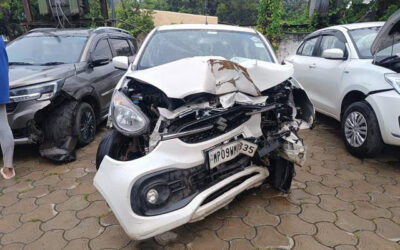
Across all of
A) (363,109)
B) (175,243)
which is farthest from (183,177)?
(363,109)

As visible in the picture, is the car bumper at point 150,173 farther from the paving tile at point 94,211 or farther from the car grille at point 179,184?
the paving tile at point 94,211

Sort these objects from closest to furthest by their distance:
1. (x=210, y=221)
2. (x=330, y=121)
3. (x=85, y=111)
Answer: (x=210, y=221) < (x=85, y=111) < (x=330, y=121)

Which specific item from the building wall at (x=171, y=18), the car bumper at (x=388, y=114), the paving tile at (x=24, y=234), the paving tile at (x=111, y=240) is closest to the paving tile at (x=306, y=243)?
the paving tile at (x=111, y=240)

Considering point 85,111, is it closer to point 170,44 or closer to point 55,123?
point 55,123

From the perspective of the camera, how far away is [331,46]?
16.0 feet

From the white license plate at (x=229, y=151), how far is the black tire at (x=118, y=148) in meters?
0.58

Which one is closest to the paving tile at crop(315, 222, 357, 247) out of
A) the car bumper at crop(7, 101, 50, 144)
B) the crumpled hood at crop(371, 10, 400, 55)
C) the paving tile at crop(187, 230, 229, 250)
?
the paving tile at crop(187, 230, 229, 250)

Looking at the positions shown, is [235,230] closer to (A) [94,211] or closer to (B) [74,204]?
(A) [94,211]

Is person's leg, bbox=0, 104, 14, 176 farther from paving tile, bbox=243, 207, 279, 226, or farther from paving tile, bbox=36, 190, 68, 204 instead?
paving tile, bbox=243, 207, 279, 226

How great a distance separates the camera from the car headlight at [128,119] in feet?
7.19

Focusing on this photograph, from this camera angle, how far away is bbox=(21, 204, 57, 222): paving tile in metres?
2.76

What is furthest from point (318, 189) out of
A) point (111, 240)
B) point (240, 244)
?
point (111, 240)

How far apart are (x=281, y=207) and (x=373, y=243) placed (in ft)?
2.63

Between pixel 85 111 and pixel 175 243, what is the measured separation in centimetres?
268
